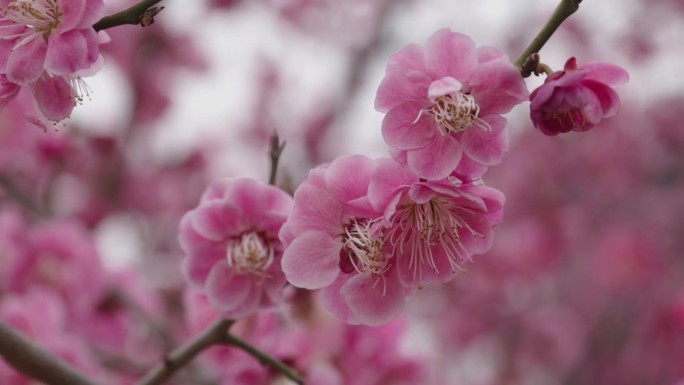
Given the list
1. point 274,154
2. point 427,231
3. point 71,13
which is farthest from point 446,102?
point 71,13

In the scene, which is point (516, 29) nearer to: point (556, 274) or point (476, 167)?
point (556, 274)

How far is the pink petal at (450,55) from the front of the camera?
0.67 m

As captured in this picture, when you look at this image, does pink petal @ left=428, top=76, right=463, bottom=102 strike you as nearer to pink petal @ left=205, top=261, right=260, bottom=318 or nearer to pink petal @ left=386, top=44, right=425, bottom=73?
pink petal @ left=386, top=44, right=425, bottom=73

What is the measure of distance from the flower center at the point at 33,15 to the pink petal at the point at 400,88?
310 millimetres

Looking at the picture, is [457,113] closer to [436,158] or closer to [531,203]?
[436,158]

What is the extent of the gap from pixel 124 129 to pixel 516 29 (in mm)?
2504

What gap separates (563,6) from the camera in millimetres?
662

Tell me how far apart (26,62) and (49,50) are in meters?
0.03

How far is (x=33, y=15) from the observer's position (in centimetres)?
70

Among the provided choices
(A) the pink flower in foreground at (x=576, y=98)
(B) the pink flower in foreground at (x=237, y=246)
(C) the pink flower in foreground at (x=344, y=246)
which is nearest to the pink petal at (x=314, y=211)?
(C) the pink flower in foreground at (x=344, y=246)

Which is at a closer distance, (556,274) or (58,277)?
(58,277)

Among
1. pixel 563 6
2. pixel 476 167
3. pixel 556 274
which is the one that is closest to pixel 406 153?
pixel 476 167

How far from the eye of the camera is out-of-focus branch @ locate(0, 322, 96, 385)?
0.75 metres

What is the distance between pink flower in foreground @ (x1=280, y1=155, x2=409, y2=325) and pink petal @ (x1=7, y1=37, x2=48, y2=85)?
0.26 meters
